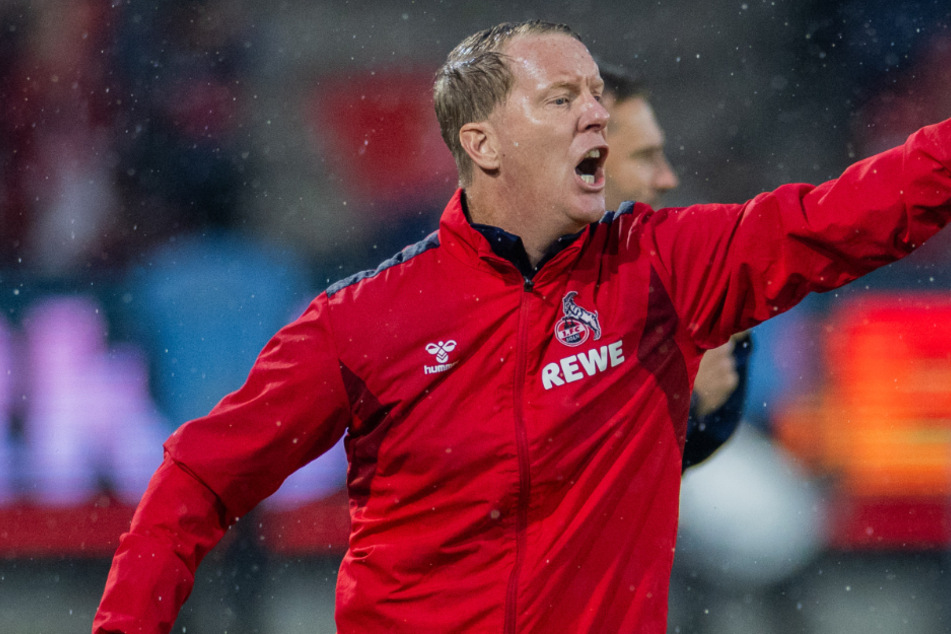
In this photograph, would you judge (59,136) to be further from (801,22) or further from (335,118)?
(801,22)

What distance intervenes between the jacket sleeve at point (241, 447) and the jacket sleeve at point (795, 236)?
63 centimetres

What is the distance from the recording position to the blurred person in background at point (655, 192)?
2551mm

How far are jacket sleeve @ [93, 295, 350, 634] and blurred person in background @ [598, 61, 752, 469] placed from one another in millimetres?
1090

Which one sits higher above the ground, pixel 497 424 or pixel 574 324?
pixel 574 324

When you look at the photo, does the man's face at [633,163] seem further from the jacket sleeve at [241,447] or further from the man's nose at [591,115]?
the jacket sleeve at [241,447]

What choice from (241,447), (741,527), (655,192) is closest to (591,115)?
(241,447)

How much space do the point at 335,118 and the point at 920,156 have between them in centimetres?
378

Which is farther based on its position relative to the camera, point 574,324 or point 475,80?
point 475,80

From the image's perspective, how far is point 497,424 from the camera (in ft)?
5.52

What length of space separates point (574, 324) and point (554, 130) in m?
0.37

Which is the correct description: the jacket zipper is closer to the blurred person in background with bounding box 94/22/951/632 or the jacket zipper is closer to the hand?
the blurred person in background with bounding box 94/22/951/632

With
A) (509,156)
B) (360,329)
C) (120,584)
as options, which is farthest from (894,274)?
(120,584)

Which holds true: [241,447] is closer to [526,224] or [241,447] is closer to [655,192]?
[526,224]

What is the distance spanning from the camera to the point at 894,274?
14.9ft
